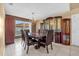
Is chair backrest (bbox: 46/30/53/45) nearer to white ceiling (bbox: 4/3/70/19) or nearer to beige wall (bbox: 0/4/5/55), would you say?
white ceiling (bbox: 4/3/70/19)

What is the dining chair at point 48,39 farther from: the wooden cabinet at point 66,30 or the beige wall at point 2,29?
the beige wall at point 2,29

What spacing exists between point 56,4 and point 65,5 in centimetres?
17

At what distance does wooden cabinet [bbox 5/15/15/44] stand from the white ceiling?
0.46 ft

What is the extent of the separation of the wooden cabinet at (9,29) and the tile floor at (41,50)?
0.10 m

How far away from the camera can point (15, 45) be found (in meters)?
1.79

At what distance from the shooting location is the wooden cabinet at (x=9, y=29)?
5.69 ft

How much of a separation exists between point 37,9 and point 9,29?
25.2 inches

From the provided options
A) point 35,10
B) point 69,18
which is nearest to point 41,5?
point 35,10

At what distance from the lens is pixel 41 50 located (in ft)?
5.96

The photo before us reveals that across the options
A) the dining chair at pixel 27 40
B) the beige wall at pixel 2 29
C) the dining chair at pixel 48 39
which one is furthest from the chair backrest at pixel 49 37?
the beige wall at pixel 2 29

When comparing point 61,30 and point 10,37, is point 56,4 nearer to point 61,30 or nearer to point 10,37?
point 61,30

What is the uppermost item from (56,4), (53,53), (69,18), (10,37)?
(56,4)

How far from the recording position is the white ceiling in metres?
1.78

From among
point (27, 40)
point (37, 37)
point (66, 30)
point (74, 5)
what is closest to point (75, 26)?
point (66, 30)
